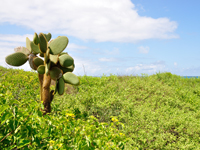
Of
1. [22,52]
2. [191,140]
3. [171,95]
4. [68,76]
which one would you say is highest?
[22,52]

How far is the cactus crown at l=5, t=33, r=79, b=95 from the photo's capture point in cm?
396

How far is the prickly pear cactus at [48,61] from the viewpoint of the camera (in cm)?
397

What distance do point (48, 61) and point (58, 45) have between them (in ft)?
1.38

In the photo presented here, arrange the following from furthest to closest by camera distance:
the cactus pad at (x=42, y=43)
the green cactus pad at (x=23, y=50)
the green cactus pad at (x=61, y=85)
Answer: the green cactus pad at (x=23, y=50) < the green cactus pad at (x=61, y=85) < the cactus pad at (x=42, y=43)

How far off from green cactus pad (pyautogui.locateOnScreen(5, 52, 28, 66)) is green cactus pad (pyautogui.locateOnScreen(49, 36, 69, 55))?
2.65 ft

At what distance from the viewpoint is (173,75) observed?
10641 mm

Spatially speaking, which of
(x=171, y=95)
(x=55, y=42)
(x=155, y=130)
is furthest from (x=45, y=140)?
(x=171, y=95)

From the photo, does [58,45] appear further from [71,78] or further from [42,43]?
[71,78]

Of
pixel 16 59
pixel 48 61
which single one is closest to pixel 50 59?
pixel 48 61

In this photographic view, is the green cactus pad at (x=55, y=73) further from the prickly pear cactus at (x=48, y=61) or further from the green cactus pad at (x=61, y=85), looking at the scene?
the green cactus pad at (x=61, y=85)

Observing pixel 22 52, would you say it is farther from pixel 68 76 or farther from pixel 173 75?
pixel 173 75

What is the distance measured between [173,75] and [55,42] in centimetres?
843

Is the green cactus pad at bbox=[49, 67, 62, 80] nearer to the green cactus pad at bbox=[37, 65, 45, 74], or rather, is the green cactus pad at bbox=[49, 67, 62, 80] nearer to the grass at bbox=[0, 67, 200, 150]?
the green cactus pad at bbox=[37, 65, 45, 74]

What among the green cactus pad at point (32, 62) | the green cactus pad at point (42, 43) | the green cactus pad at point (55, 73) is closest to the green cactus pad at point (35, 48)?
the green cactus pad at point (32, 62)
